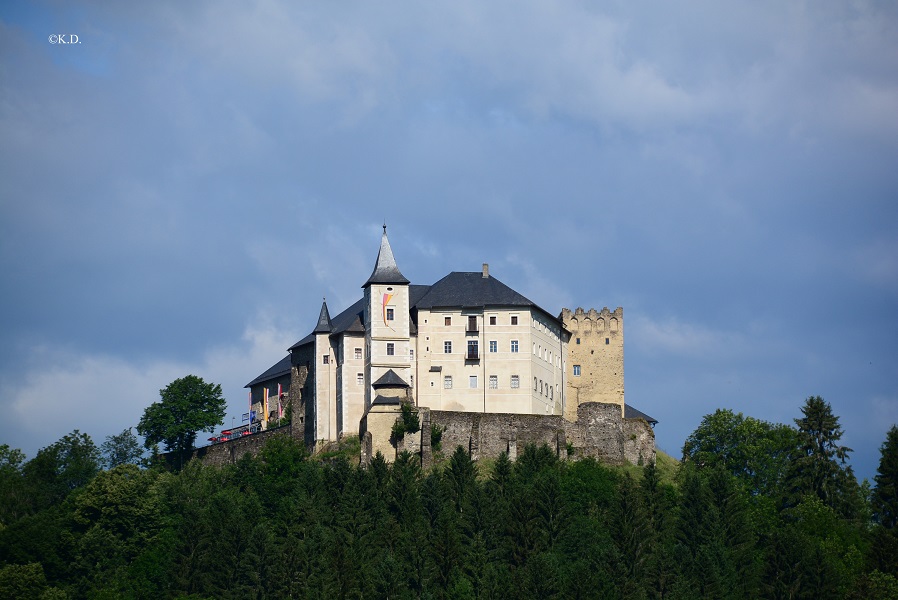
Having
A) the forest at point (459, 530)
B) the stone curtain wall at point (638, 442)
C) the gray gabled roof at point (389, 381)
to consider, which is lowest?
the forest at point (459, 530)

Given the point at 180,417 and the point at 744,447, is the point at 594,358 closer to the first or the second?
the point at 744,447

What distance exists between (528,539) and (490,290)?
26.2 m

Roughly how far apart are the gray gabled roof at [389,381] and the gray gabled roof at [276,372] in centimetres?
1635

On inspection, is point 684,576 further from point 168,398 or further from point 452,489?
point 168,398

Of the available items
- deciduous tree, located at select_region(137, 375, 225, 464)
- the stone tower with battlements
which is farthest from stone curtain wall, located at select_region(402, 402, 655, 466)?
deciduous tree, located at select_region(137, 375, 225, 464)

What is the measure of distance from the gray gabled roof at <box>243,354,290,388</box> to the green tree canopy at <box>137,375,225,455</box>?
4436 millimetres

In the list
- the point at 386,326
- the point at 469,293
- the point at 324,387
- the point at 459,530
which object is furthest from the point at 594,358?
the point at 459,530

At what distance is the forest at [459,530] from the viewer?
87.9 m

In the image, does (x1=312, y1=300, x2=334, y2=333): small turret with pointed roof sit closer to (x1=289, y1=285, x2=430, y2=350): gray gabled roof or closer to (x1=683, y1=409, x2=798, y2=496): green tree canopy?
(x1=289, y1=285, x2=430, y2=350): gray gabled roof

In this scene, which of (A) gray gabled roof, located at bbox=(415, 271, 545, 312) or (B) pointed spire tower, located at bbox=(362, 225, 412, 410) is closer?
(B) pointed spire tower, located at bbox=(362, 225, 412, 410)

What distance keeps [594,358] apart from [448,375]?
12815 millimetres

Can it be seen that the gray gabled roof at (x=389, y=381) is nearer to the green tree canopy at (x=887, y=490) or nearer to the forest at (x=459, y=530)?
the forest at (x=459, y=530)

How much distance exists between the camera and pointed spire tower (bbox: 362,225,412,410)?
10950cm

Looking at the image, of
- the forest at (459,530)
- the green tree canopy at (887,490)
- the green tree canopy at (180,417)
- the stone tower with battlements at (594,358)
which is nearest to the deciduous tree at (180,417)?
the green tree canopy at (180,417)
